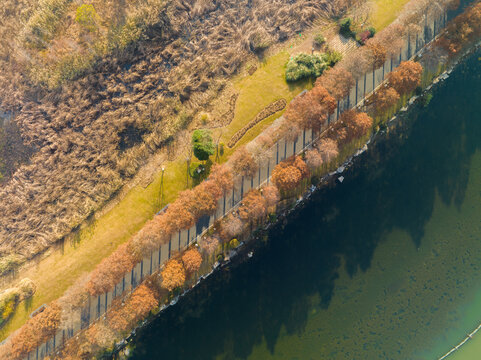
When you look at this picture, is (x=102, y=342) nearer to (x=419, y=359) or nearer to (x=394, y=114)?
(x=419, y=359)

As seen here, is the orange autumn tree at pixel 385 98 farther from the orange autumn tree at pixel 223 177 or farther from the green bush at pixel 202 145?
the green bush at pixel 202 145

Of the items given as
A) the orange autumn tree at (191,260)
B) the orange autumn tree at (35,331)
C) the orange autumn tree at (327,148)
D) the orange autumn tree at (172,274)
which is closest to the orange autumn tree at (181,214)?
the orange autumn tree at (191,260)

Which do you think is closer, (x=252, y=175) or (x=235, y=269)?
(x=252, y=175)

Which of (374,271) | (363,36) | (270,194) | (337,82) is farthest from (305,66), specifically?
(374,271)

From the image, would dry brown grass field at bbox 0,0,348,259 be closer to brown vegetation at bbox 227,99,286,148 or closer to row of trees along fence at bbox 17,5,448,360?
brown vegetation at bbox 227,99,286,148

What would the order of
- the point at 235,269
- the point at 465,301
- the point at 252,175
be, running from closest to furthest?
the point at 252,175
the point at 235,269
the point at 465,301

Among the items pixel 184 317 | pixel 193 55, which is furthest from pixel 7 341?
pixel 193 55

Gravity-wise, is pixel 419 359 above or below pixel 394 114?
below
